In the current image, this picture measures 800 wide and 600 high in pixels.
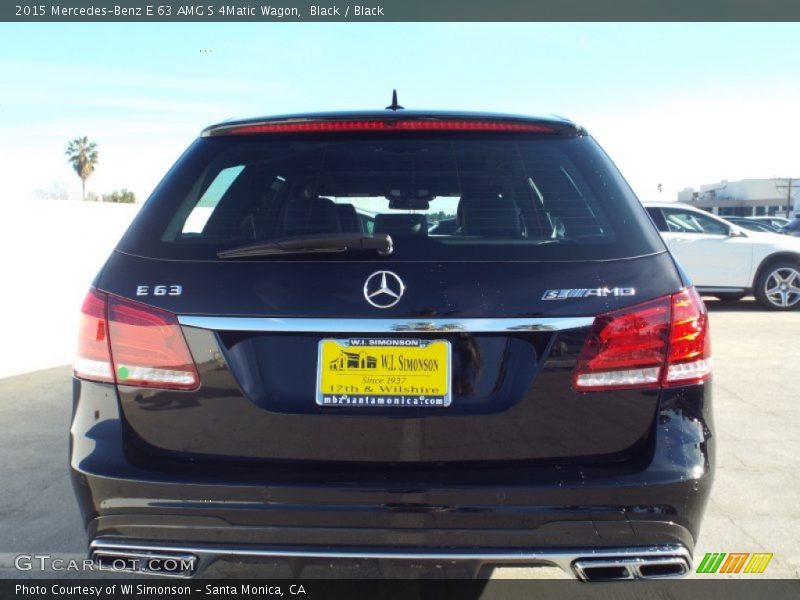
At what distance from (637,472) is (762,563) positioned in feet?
4.91

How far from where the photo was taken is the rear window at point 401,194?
7.60ft

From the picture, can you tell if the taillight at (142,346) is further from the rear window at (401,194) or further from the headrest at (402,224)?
the headrest at (402,224)

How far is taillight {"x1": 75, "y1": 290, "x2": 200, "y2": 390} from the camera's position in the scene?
2.18 meters

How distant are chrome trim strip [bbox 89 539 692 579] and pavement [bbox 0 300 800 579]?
1087 millimetres

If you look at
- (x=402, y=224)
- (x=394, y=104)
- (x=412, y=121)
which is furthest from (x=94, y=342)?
(x=394, y=104)

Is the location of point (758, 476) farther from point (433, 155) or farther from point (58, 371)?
point (58, 371)

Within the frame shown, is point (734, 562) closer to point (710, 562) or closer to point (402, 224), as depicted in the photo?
point (710, 562)

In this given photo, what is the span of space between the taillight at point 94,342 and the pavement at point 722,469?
54.4 inches

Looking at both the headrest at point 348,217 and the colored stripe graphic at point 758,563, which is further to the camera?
the colored stripe graphic at point 758,563

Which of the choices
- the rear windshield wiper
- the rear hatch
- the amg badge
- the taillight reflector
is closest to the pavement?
the rear hatch

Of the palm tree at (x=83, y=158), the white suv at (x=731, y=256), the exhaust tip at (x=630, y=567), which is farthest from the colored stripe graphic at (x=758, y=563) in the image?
the palm tree at (x=83, y=158)

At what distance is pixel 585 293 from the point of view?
215 centimetres

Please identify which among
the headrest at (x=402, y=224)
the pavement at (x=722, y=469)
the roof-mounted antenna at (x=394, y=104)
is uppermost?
the roof-mounted antenna at (x=394, y=104)

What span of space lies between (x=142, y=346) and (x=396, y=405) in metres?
0.77
